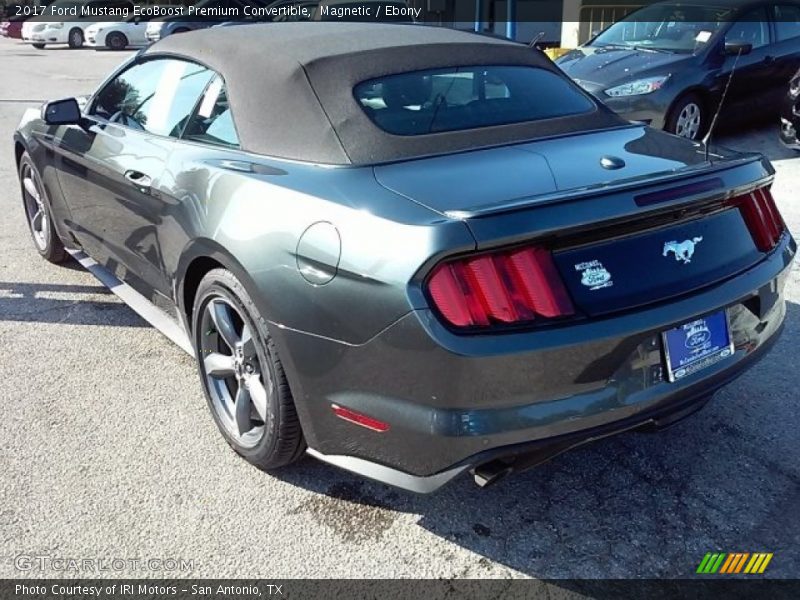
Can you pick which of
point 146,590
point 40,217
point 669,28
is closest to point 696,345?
point 146,590

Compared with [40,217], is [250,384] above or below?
above

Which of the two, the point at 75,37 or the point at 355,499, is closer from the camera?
the point at 355,499

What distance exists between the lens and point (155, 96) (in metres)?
3.72

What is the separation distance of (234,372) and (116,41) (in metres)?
24.9

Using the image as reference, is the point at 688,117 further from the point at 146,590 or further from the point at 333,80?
the point at 146,590

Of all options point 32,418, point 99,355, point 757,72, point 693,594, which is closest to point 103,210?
point 99,355

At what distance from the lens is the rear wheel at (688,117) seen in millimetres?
7512

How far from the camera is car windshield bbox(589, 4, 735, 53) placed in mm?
8023

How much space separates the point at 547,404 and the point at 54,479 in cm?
190

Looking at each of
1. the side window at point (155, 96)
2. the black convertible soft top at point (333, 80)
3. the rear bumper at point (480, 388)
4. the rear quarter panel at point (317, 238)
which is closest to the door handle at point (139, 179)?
the side window at point (155, 96)

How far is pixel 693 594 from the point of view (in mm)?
2355

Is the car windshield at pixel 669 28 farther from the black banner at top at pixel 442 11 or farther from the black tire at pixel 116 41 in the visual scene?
the black tire at pixel 116 41

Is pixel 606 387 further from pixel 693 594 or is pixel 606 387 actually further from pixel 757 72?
pixel 757 72

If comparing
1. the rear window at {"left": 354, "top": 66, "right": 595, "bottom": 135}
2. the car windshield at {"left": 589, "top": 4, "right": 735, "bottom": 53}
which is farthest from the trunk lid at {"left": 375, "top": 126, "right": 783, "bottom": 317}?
the car windshield at {"left": 589, "top": 4, "right": 735, "bottom": 53}
